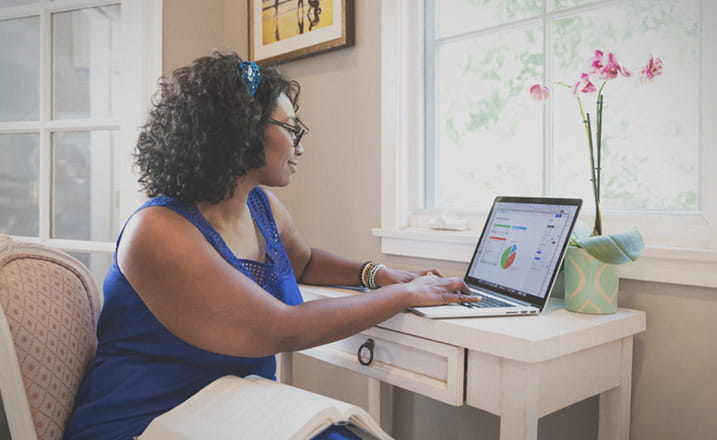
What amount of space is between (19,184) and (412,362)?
6.42 ft

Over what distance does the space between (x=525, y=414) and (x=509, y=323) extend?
0.18m

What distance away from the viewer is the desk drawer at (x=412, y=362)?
A: 1.13m

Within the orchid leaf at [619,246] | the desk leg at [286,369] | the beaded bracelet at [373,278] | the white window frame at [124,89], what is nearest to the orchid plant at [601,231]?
the orchid leaf at [619,246]

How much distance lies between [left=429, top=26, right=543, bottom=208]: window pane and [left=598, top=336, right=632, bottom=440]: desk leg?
53 centimetres

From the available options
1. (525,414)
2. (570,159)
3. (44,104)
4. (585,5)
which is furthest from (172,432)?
(44,104)

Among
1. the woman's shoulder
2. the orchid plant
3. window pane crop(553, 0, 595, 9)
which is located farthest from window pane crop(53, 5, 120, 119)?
the orchid plant

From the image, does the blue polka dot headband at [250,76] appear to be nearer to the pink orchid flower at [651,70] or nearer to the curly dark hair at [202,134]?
the curly dark hair at [202,134]

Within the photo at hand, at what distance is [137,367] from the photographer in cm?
110

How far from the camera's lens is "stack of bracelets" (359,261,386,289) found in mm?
1508

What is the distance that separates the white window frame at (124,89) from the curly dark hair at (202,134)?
977mm

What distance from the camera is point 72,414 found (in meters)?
1.08

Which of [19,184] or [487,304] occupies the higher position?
[19,184]

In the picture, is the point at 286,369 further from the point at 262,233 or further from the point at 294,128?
the point at 294,128

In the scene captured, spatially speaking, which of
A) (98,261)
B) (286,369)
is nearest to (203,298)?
(286,369)
